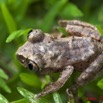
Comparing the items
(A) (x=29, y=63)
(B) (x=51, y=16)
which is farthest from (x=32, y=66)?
(B) (x=51, y=16)

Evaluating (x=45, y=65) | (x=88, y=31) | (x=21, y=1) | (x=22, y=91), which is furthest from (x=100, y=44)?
(x=21, y=1)

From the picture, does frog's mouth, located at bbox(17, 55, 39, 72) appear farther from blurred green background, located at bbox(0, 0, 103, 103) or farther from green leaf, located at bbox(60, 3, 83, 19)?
green leaf, located at bbox(60, 3, 83, 19)

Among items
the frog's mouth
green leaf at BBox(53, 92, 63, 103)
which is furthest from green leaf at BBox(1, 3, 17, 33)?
green leaf at BBox(53, 92, 63, 103)

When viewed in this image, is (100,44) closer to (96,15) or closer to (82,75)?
(82,75)

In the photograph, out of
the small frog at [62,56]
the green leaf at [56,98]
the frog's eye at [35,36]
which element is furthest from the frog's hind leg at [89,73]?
the frog's eye at [35,36]

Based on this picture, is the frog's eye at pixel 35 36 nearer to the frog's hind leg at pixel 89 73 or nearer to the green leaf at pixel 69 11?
the frog's hind leg at pixel 89 73
